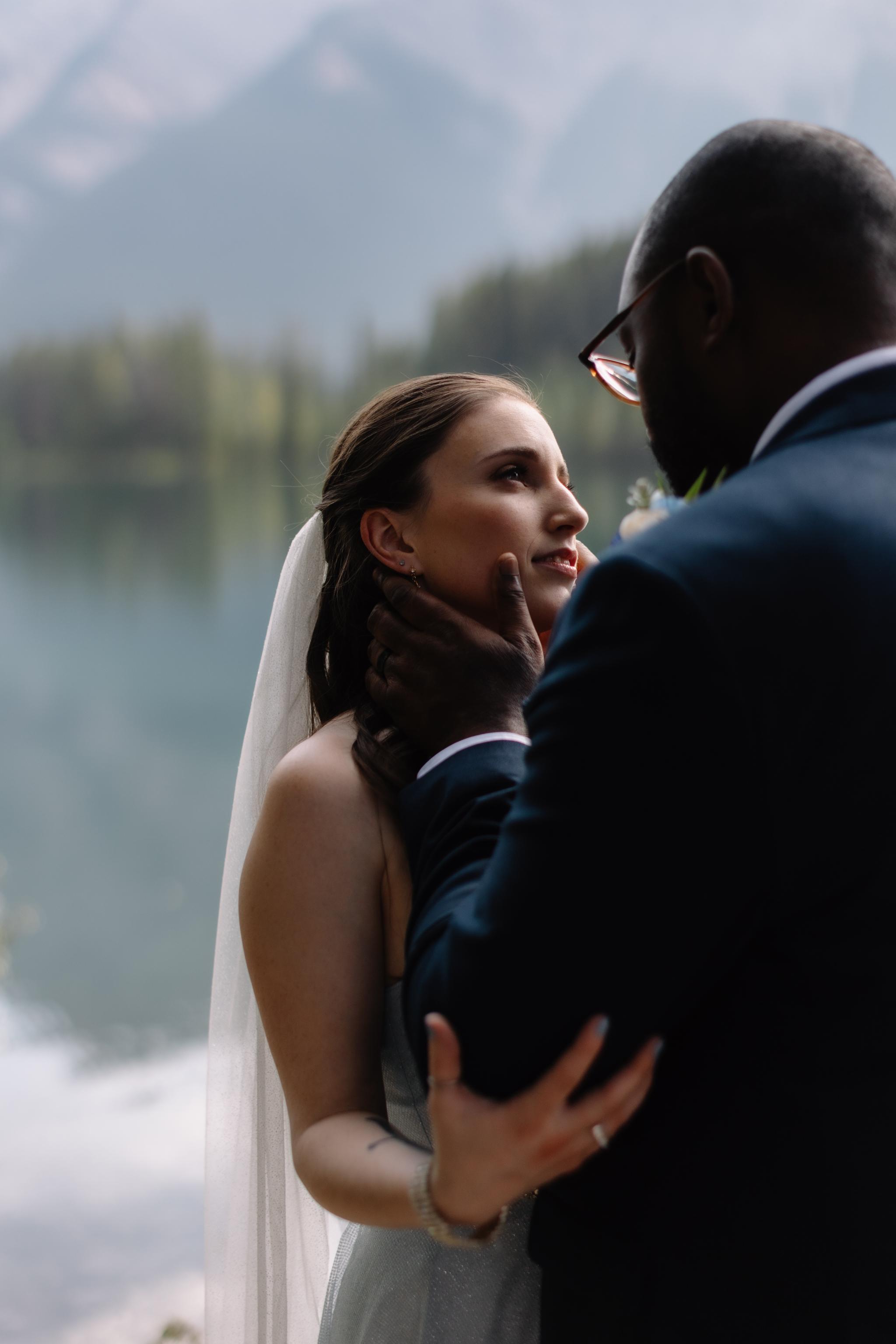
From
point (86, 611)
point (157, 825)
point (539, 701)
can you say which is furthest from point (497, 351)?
point (157, 825)

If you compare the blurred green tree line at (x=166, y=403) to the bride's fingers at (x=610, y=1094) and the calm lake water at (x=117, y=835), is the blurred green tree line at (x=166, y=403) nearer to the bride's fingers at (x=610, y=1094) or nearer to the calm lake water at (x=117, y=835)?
the calm lake water at (x=117, y=835)

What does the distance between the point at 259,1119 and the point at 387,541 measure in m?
0.76

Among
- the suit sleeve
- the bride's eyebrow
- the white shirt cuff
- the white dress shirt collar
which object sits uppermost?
the bride's eyebrow

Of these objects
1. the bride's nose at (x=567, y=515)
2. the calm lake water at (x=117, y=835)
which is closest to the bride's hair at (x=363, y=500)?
the bride's nose at (x=567, y=515)

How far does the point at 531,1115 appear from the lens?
713 mm

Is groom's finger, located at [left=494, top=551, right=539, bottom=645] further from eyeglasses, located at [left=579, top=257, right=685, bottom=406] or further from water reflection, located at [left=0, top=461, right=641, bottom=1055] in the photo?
water reflection, located at [left=0, top=461, right=641, bottom=1055]

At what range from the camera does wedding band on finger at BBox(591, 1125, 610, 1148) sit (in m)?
0.74

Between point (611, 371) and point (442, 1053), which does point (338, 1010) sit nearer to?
point (442, 1053)

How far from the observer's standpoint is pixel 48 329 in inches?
205

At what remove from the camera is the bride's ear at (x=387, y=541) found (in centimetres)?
145

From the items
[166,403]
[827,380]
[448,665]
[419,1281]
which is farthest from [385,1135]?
[166,403]

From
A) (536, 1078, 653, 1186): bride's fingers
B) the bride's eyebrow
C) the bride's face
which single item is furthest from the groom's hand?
(536, 1078, 653, 1186): bride's fingers

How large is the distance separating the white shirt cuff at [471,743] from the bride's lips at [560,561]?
0.50 m

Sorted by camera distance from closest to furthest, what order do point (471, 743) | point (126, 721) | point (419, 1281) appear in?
1. point (471, 743)
2. point (419, 1281)
3. point (126, 721)
